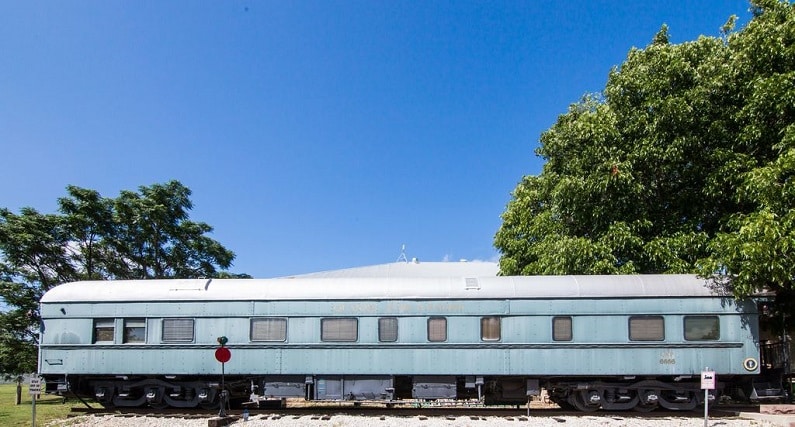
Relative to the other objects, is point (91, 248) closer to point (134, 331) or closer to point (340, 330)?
point (134, 331)

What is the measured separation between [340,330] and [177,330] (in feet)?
13.7

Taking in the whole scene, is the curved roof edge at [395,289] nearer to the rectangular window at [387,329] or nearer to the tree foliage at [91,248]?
the rectangular window at [387,329]

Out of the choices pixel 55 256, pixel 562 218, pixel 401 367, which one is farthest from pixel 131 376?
pixel 562 218

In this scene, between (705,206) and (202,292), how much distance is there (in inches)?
569

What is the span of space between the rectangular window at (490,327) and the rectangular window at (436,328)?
925 millimetres

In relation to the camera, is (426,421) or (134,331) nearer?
(426,421)

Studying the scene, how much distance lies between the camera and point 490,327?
14656 millimetres

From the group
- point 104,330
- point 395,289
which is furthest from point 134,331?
point 395,289

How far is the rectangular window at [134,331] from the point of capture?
15242 mm

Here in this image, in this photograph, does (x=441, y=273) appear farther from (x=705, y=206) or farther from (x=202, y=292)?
(x=202, y=292)

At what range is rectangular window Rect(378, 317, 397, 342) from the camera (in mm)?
14734

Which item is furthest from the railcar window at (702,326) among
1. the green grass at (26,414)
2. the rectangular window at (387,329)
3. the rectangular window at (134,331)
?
the green grass at (26,414)

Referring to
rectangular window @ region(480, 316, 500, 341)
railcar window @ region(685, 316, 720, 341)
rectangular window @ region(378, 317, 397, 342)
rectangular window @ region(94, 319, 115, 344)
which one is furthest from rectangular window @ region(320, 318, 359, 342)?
railcar window @ region(685, 316, 720, 341)

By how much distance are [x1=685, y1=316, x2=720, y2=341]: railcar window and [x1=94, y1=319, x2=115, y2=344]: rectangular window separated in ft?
47.0
